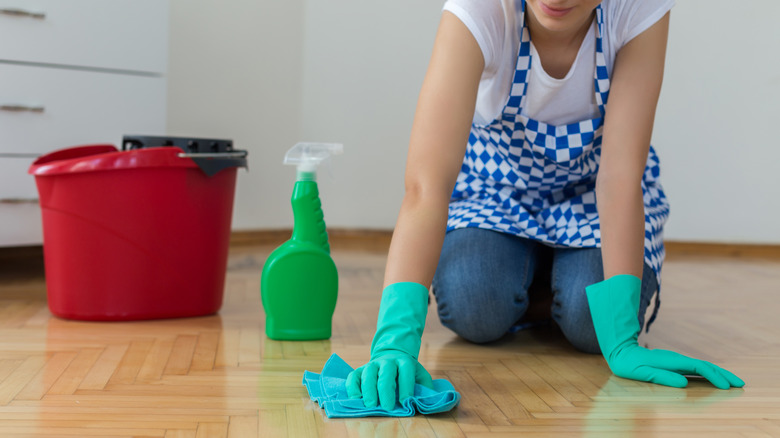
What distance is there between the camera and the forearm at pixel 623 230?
100cm

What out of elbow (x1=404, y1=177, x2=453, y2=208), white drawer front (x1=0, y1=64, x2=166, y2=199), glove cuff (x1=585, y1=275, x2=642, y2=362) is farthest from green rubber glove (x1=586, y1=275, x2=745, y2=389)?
white drawer front (x1=0, y1=64, x2=166, y2=199)

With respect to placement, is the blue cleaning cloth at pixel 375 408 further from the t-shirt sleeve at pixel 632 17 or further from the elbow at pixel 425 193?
the t-shirt sleeve at pixel 632 17

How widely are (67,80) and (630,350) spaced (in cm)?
123

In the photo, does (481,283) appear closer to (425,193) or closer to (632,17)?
(425,193)

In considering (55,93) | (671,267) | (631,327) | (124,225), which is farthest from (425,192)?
(671,267)

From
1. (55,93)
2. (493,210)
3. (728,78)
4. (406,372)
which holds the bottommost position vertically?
(406,372)

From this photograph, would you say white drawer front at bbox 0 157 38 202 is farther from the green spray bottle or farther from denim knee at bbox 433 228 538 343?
denim knee at bbox 433 228 538 343

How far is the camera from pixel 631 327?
38.8 inches

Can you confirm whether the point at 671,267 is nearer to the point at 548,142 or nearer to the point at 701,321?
the point at 701,321

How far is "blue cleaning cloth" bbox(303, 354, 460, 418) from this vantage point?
798mm

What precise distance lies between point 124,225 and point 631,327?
2.61ft

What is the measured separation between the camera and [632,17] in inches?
40.9

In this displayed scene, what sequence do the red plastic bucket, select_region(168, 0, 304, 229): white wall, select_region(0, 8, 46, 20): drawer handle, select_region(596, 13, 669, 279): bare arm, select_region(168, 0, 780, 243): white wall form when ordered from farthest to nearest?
select_region(168, 0, 780, 243): white wall, select_region(168, 0, 304, 229): white wall, select_region(0, 8, 46, 20): drawer handle, the red plastic bucket, select_region(596, 13, 669, 279): bare arm

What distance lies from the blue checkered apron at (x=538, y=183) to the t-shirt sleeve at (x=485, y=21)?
0.29 feet
